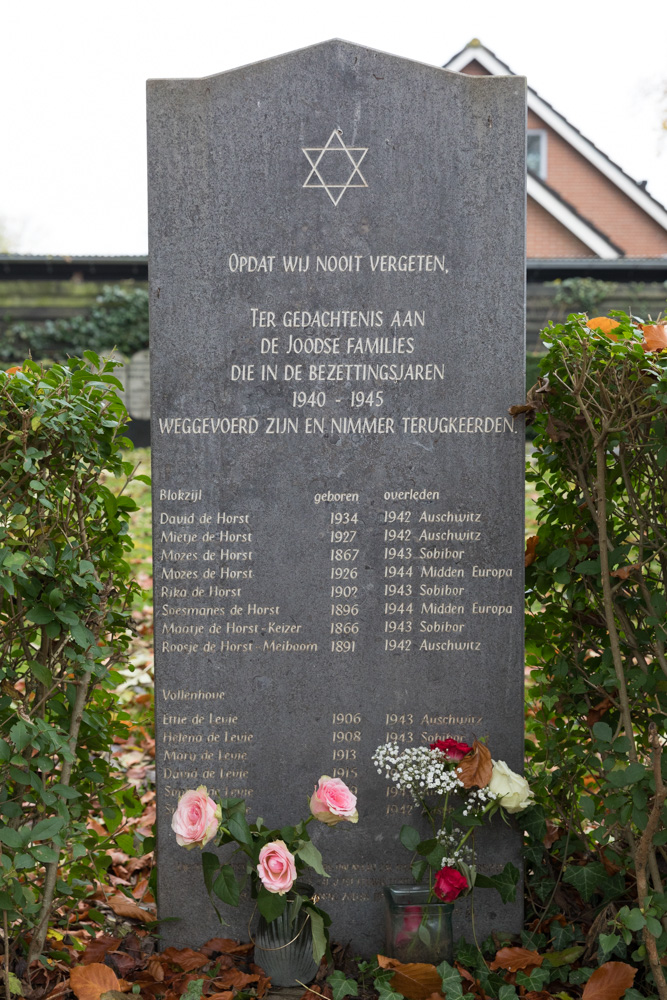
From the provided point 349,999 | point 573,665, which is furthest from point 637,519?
point 349,999

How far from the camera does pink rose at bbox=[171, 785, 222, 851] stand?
8.21 ft

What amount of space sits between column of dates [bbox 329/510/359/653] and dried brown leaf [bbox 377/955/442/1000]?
3.31ft

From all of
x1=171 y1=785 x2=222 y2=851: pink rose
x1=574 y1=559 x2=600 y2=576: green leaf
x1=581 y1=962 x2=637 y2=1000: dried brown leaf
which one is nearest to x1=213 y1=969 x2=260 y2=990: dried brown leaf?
x1=171 y1=785 x2=222 y2=851: pink rose

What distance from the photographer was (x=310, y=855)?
2623 millimetres

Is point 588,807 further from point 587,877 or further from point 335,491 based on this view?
point 335,491

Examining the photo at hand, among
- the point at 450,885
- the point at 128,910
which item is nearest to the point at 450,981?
the point at 450,885

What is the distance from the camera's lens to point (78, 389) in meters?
2.70

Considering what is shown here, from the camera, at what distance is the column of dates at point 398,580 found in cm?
292

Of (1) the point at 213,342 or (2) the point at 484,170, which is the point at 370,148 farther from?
(1) the point at 213,342

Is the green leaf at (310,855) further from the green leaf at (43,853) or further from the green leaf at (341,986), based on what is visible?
the green leaf at (43,853)

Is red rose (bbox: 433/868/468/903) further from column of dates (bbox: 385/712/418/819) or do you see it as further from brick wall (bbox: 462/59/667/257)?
brick wall (bbox: 462/59/667/257)

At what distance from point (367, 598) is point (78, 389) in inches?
47.4

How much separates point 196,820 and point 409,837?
70cm

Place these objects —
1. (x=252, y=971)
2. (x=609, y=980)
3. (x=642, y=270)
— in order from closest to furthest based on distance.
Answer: (x=609, y=980)
(x=252, y=971)
(x=642, y=270)
